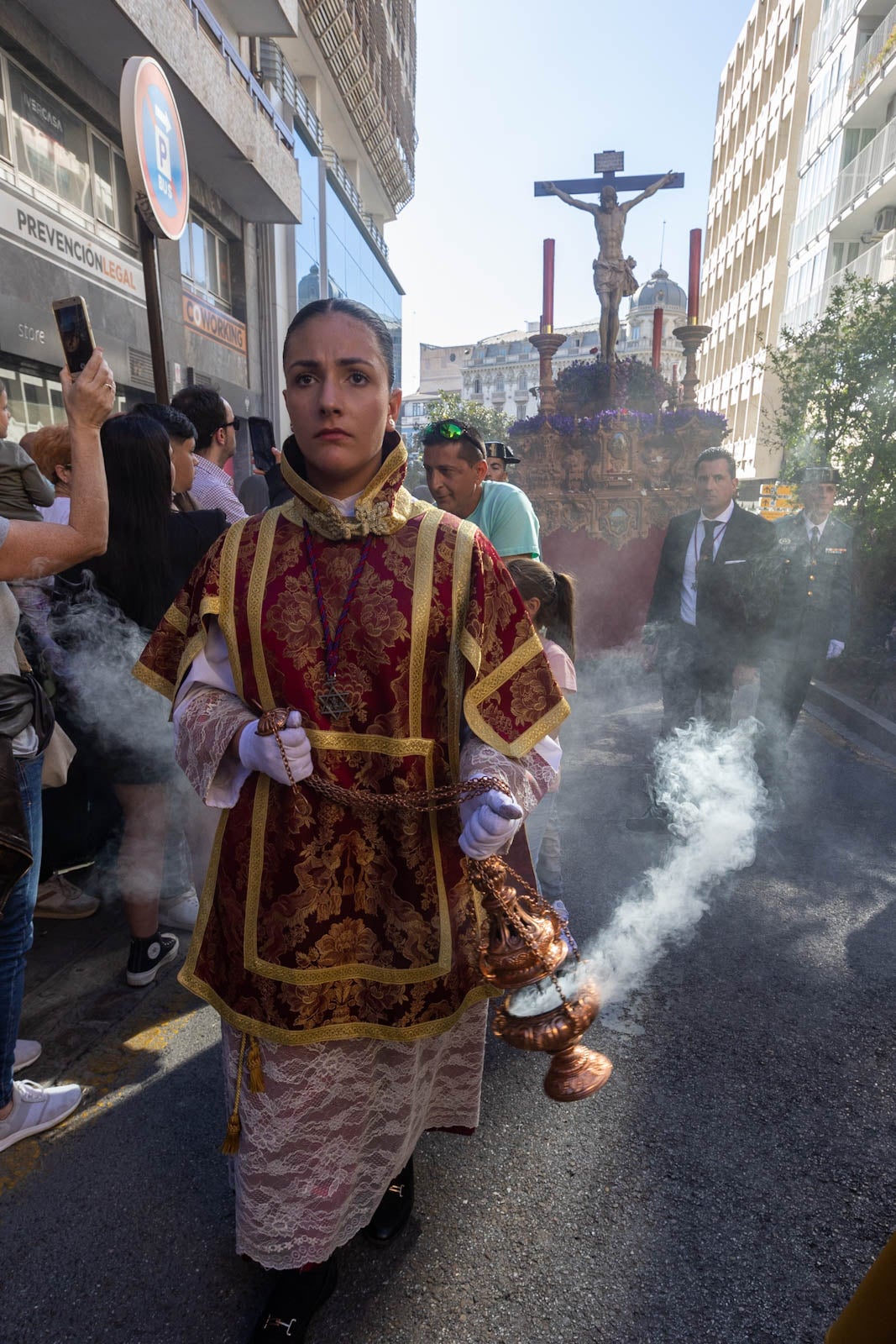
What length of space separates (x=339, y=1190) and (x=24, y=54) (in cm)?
980

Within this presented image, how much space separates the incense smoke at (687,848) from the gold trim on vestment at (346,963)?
0.75 m

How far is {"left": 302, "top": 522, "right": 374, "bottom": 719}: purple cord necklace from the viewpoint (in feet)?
5.15

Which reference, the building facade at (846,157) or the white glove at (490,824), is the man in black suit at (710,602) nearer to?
the white glove at (490,824)

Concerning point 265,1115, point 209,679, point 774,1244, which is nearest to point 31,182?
point 209,679

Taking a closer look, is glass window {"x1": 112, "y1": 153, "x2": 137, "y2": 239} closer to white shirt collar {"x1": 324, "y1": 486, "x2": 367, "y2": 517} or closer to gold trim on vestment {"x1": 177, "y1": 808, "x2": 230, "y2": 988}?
white shirt collar {"x1": 324, "y1": 486, "x2": 367, "y2": 517}

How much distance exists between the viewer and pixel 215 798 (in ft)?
5.14

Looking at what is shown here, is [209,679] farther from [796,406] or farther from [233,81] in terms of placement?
[233,81]

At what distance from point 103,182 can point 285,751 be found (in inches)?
417

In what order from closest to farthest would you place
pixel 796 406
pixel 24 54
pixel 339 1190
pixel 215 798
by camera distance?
pixel 215 798 < pixel 339 1190 < pixel 24 54 < pixel 796 406

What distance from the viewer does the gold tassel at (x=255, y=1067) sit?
5.30 feet

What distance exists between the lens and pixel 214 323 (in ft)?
42.8

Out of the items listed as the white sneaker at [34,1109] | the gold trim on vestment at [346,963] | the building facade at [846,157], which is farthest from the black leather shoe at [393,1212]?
the building facade at [846,157]

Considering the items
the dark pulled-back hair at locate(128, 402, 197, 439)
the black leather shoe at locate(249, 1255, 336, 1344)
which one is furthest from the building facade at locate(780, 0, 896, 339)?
the black leather shoe at locate(249, 1255, 336, 1344)

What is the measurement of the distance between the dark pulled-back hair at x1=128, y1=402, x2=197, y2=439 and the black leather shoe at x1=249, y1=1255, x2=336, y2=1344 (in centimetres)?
266
